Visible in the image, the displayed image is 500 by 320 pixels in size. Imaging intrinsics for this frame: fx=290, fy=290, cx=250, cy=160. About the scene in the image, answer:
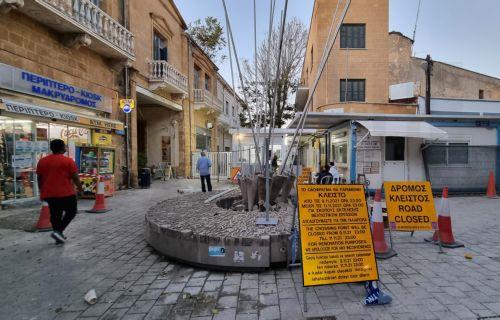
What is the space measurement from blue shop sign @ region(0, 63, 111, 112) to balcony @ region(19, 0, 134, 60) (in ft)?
5.01

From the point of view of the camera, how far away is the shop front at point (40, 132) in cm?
766

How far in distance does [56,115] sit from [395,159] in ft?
39.2

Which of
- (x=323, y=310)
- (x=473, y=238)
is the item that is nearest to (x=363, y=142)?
(x=473, y=238)

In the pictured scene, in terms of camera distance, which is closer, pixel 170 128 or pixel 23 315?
pixel 23 315

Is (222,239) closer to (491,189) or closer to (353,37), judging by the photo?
(491,189)

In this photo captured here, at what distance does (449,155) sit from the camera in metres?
11.3

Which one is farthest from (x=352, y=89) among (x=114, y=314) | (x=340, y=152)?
(x=114, y=314)

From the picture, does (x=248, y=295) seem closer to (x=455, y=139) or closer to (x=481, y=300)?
(x=481, y=300)

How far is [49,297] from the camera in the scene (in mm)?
3139

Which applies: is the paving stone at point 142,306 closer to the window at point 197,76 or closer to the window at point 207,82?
the window at point 197,76

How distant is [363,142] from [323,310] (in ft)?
31.0

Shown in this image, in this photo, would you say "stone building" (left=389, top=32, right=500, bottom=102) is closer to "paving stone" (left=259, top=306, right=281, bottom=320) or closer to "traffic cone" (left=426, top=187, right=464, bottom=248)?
"traffic cone" (left=426, top=187, right=464, bottom=248)

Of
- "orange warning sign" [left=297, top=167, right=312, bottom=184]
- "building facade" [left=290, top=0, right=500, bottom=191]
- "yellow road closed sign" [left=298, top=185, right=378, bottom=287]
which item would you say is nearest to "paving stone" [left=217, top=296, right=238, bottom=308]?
"yellow road closed sign" [left=298, top=185, right=378, bottom=287]

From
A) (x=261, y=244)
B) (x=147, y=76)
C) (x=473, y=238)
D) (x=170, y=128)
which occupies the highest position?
(x=147, y=76)
